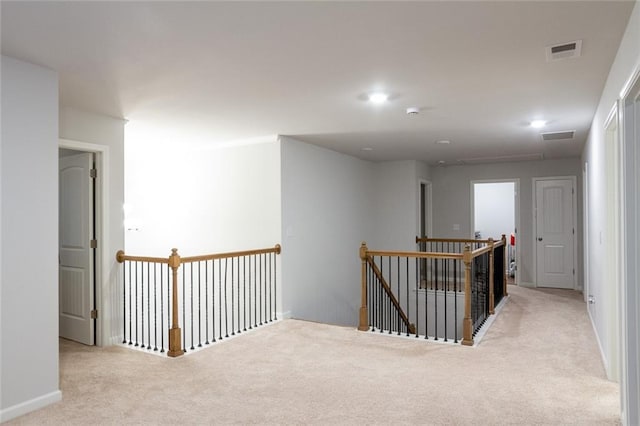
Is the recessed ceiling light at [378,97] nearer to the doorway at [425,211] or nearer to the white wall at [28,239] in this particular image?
the white wall at [28,239]

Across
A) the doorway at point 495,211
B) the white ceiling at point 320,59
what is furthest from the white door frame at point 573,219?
the white ceiling at point 320,59

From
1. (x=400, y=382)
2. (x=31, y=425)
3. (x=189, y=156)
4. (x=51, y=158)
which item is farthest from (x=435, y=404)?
(x=189, y=156)

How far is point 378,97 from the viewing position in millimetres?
3777

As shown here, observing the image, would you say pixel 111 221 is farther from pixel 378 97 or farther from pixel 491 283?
pixel 491 283

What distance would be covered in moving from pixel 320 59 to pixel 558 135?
4.04m

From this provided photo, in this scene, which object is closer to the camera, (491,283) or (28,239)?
(28,239)

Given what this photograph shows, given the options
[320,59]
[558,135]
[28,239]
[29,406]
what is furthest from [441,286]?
[28,239]

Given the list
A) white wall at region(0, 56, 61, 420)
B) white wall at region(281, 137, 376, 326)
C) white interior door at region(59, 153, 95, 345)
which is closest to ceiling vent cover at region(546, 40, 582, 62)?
white wall at region(0, 56, 61, 420)

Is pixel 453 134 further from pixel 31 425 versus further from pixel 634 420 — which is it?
pixel 31 425

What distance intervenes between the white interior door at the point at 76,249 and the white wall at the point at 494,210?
8635 mm

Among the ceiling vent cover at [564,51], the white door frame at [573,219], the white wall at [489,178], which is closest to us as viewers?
the ceiling vent cover at [564,51]

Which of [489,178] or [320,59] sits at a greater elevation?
[320,59]

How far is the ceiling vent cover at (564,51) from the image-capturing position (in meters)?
2.67

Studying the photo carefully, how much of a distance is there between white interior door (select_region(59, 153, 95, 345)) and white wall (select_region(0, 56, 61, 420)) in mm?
1431
